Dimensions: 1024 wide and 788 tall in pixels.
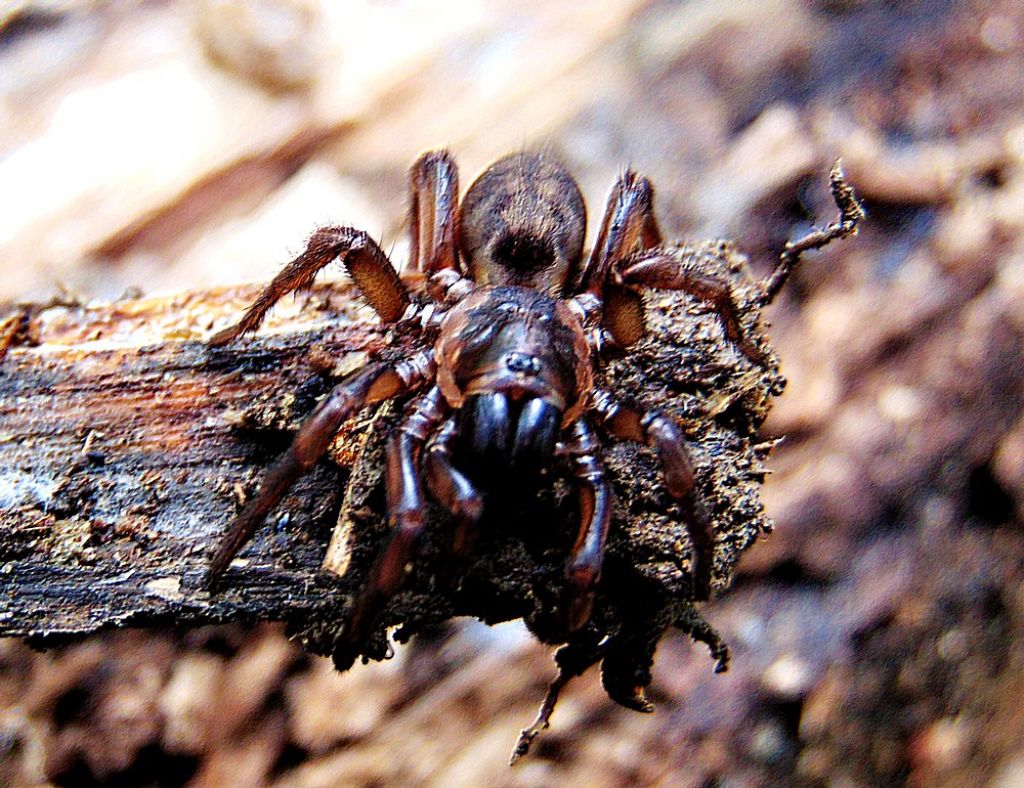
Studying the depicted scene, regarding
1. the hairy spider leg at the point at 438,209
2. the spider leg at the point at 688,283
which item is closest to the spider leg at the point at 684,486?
the spider leg at the point at 688,283

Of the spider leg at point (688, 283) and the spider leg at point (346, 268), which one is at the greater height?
the spider leg at point (346, 268)

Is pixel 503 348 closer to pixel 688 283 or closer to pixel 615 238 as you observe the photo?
pixel 688 283

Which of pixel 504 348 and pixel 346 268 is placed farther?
pixel 346 268

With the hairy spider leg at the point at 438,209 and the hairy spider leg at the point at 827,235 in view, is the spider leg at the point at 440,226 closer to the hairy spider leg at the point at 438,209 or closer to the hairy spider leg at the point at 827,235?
the hairy spider leg at the point at 438,209

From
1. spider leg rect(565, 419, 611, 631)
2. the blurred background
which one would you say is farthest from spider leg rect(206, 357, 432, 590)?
the blurred background

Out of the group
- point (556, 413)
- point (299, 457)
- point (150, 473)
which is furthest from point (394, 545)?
point (150, 473)

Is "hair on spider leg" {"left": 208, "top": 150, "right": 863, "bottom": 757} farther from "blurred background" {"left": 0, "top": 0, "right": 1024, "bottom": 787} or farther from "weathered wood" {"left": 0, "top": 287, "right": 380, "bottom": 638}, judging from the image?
"blurred background" {"left": 0, "top": 0, "right": 1024, "bottom": 787}

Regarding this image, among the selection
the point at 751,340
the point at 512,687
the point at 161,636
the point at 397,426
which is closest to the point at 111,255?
the point at 161,636
